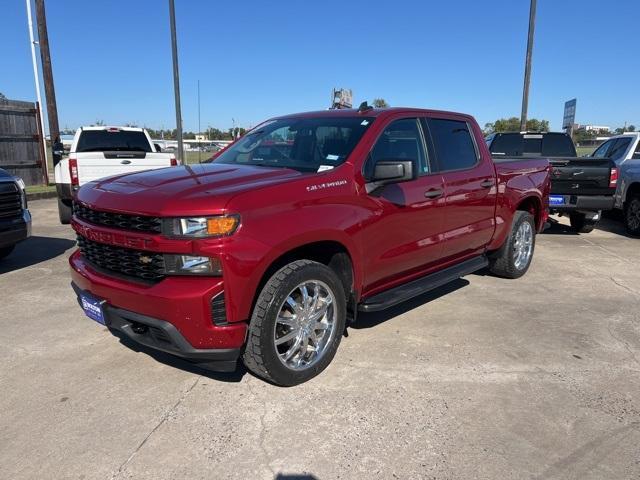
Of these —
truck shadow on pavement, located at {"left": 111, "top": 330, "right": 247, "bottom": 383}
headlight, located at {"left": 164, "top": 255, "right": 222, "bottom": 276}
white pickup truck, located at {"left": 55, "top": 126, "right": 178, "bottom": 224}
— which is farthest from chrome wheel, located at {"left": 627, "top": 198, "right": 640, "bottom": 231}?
headlight, located at {"left": 164, "top": 255, "right": 222, "bottom": 276}

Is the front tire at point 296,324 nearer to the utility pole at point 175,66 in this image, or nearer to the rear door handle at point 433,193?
the rear door handle at point 433,193

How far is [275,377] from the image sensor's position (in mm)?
Answer: 3332

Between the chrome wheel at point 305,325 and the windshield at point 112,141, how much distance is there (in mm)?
8360

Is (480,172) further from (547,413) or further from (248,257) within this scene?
(248,257)

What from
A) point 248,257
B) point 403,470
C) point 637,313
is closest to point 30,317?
point 248,257

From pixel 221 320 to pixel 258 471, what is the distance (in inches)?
33.8

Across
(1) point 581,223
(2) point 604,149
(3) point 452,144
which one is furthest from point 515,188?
(2) point 604,149

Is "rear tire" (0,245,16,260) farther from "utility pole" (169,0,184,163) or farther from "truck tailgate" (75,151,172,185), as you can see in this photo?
"utility pole" (169,0,184,163)

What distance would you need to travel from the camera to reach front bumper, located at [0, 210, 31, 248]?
608cm

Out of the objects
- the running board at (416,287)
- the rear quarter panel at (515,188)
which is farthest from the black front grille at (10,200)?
the rear quarter panel at (515,188)

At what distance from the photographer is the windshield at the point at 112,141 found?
1048cm

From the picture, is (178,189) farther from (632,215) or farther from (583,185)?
(632,215)

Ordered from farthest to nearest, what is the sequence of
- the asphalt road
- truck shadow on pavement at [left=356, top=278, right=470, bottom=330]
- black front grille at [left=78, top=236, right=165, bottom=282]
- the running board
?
truck shadow on pavement at [left=356, top=278, right=470, bottom=330], the running board, black front grille at [left=78, top=236, right=165, bottom=282], the asphalt road

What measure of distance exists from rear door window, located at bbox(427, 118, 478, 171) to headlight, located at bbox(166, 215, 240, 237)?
7.99 feet
